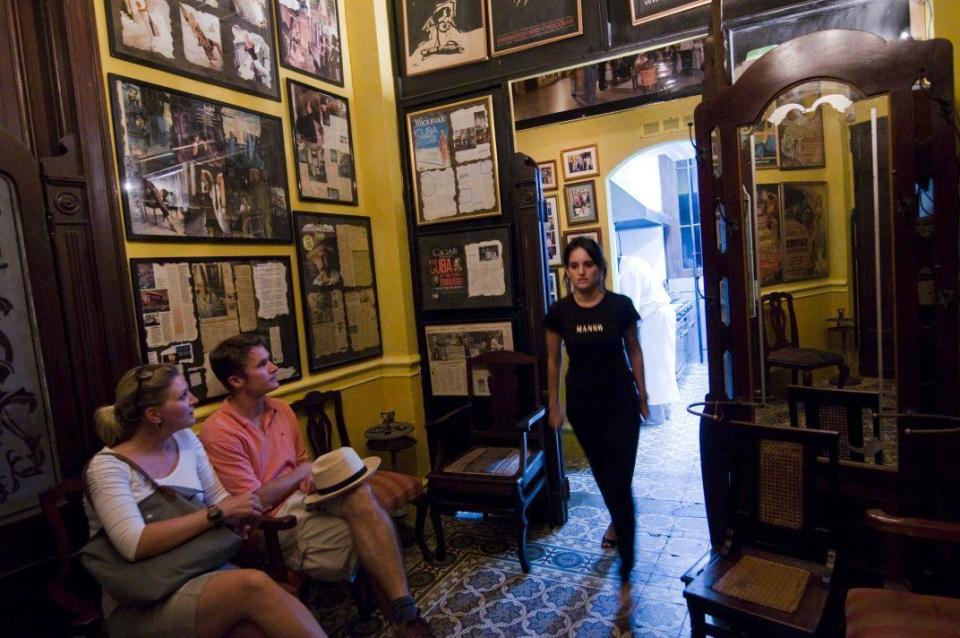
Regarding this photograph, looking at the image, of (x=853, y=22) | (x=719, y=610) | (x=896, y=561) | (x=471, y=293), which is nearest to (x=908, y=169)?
(x=853, y=22)

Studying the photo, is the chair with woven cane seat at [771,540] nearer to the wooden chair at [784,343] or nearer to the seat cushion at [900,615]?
the seat cushion at [900,615]

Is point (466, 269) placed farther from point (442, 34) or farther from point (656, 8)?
point (656, 8)

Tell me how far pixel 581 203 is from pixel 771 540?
4205 mm

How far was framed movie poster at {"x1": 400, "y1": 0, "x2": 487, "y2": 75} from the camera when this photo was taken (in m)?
3.29

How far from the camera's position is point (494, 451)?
10.7ft

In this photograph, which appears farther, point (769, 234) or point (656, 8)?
point (656, 8)

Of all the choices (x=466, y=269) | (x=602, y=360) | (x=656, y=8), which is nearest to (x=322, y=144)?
(x=466, y=269)

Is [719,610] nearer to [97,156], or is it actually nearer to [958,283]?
[958,283]

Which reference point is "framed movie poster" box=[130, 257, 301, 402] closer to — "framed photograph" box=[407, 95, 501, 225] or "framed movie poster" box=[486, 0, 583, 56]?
"framed photograph" box=[407, 95, 501, 225]

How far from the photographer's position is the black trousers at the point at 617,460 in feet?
8.30

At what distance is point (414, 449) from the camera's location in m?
3.72

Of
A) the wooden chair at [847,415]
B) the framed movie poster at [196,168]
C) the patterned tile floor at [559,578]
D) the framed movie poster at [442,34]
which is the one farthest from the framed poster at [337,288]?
the wooden chair at [847,415]

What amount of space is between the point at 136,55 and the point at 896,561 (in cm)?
329

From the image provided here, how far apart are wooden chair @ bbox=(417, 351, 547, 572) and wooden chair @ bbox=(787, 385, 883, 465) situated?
127 centimetres
